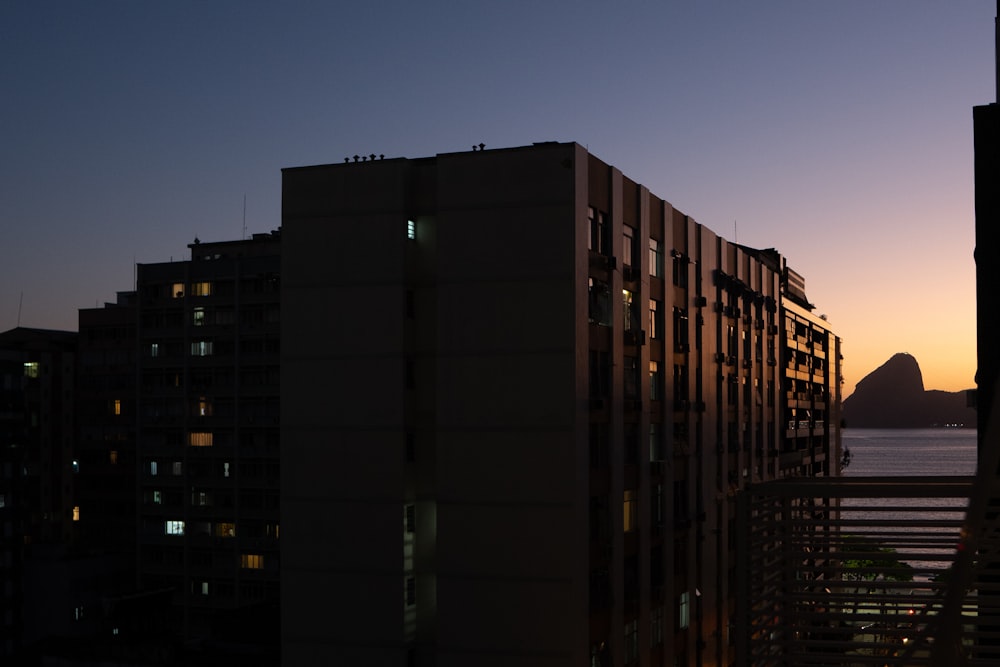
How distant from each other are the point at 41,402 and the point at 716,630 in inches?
3654

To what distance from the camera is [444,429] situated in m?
43.0

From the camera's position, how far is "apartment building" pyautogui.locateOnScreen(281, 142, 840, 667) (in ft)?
137

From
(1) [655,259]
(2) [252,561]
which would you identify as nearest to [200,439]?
(2) [252,561]

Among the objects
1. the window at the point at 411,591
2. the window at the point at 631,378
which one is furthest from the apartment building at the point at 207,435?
the window at the point at 411,591

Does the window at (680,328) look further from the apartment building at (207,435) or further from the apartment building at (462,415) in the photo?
the apartment building at (207,435)

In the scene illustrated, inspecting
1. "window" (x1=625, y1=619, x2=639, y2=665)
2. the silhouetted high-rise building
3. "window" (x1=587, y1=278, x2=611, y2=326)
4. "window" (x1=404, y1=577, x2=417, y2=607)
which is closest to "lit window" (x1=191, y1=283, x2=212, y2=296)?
the silhouetted high-rise building

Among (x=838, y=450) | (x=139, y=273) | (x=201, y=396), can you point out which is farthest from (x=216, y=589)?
(x=838, y=450)

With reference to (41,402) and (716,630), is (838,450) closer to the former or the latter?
(716,630)

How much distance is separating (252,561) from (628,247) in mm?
74075

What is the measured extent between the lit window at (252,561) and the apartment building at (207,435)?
0.10 meters

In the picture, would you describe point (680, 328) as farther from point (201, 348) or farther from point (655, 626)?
point (201, 348)

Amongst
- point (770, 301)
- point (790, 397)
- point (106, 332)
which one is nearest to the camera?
point (770, 301)

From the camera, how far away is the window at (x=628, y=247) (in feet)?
157

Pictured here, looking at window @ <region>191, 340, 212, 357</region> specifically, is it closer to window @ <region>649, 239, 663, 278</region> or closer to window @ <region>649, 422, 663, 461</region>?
window @ <region>649, 239, 663, 278</region>
